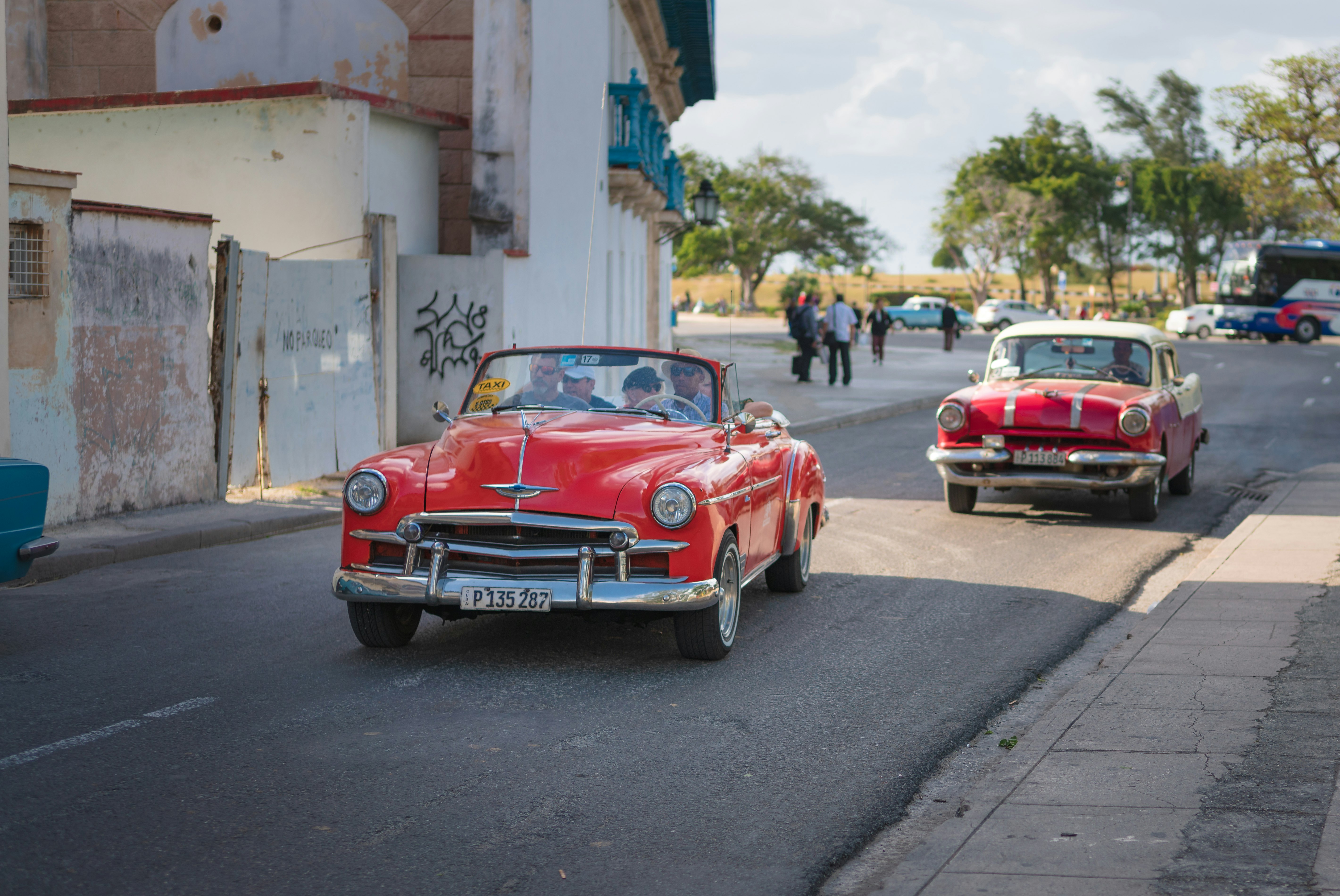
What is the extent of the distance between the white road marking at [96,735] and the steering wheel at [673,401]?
273 cm

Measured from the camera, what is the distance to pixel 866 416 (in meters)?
22.3

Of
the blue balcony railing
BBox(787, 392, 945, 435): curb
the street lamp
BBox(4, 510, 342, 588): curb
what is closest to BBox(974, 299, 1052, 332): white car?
the blue balcony railing

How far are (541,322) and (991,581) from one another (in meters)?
10.4

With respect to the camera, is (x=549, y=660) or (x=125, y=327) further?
(x=125, y=327)

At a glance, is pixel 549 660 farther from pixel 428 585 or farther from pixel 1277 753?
pixel 1277 753

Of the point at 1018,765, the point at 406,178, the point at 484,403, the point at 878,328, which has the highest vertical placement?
the point at 406,178

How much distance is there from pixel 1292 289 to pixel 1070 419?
48542mm

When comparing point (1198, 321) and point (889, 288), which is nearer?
point (1198, 321)

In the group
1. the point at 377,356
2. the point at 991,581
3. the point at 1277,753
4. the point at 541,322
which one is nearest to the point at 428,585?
the point at 1277,753

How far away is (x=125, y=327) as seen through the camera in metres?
10.8

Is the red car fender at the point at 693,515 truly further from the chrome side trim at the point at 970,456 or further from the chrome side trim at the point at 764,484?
the chrome side trim at the point at 970,456

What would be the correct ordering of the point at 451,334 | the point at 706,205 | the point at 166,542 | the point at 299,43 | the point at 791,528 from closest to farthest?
the point at 791,528
the point at 166,542
the point at 451,334
the point at 299,43
the point at 706,205

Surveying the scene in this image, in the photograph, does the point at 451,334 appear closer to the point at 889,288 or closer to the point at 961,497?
the point at 961,497

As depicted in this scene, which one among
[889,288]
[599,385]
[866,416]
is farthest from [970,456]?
[889,288]
